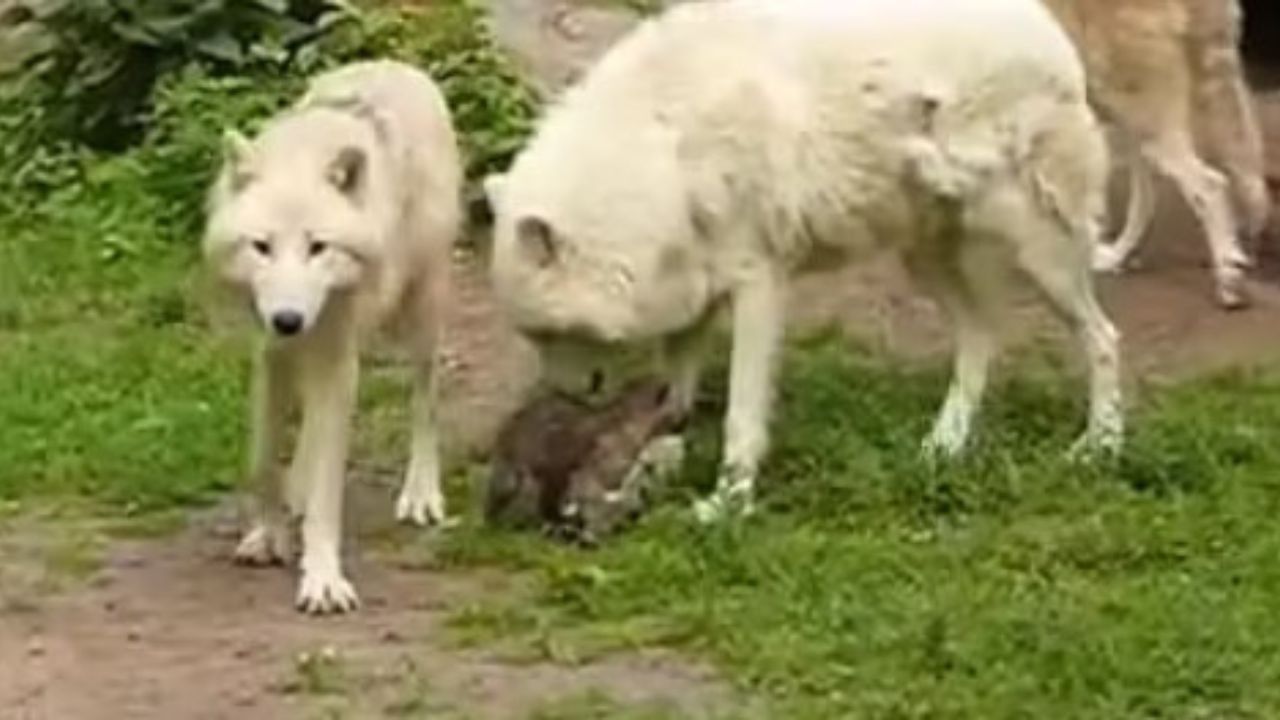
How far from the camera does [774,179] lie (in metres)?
8.31

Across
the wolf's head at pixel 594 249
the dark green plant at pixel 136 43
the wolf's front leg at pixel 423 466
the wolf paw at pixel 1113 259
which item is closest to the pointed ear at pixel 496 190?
the wolf's head at pixel 594 249

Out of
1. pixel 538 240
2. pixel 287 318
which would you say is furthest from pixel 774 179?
pixel 287 318

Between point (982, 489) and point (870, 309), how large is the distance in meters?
2.20

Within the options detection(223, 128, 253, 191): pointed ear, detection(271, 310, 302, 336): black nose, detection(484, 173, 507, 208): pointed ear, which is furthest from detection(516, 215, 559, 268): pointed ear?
detection(271, 310, 302, 336): black nose

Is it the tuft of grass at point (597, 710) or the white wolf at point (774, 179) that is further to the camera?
the white wolf at point (774, 179)

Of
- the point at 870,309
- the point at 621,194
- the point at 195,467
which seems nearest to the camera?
the point at 621,194

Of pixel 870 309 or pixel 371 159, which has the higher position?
pixel 371 159

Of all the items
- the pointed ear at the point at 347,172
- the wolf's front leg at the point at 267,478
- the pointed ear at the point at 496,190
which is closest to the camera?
the pointed ear at the point at 347,172

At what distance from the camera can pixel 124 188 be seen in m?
12.2

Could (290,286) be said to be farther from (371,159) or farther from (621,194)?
(621,194)

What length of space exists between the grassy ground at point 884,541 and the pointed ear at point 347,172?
0.90 metres

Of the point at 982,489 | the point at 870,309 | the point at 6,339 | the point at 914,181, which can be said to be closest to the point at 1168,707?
the point at 982,489

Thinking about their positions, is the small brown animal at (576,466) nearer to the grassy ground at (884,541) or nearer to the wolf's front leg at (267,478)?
the grassy ground at (884,541)

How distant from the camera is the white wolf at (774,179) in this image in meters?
8.12
